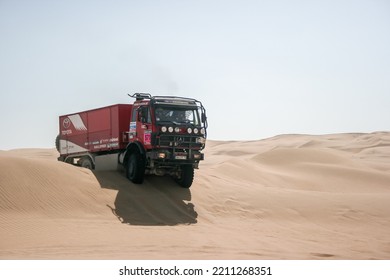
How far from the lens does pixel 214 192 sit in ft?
A: 67.4

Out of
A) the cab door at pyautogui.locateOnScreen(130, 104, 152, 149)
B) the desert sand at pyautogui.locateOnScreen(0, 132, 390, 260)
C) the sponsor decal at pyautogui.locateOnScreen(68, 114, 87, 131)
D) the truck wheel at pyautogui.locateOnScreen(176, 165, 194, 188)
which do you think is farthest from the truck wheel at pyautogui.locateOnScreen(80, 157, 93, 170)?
the truck wheel at pyautogui.locateOnScreen(176, 165, 194, 188)

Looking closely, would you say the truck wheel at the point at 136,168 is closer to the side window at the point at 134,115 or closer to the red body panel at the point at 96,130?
the red body panel at the point at 96,130

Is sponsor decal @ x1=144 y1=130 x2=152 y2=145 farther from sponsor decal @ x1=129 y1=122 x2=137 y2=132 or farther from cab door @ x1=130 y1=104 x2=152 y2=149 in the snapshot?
sponsor decal @ x1=129 y1=122 x2=137 y2=132

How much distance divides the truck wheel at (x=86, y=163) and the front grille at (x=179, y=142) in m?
5.79

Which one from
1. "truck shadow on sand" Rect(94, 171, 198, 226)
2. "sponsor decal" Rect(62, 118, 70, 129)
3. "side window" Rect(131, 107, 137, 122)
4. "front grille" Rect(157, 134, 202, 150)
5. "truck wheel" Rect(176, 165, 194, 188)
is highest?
"side window" Rect(131, 107, 137, 122)

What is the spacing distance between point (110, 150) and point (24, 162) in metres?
3.57

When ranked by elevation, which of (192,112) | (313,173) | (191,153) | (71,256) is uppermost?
(192,112)

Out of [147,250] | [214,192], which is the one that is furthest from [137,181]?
[147,250]

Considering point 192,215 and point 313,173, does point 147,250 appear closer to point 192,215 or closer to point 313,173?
point 192,215

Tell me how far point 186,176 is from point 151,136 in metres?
2.95

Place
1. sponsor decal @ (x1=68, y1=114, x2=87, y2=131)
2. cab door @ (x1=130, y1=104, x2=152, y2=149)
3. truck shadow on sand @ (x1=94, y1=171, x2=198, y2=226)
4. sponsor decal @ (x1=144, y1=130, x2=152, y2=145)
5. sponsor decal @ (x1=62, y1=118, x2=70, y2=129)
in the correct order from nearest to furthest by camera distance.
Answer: truck shadow on sand @ (x1=94, y1=171, x2=198, y2=226) < sponsor decal @ (x1=144, y1=130, x2=152, y2=145) < cab door @ (x1=130, y1=104, x2=152, y2=149) < sponsor decal @ (x1=68, y1=114, x2=87, y2=131) < sponsor decal @ (x1=62, y1=118, x2=70, y2=129)

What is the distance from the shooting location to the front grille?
16.9 meters

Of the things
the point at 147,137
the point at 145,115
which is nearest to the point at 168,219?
the point at 147,137

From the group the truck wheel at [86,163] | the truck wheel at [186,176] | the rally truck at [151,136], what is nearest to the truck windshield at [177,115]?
the rally truck at [151,136]
